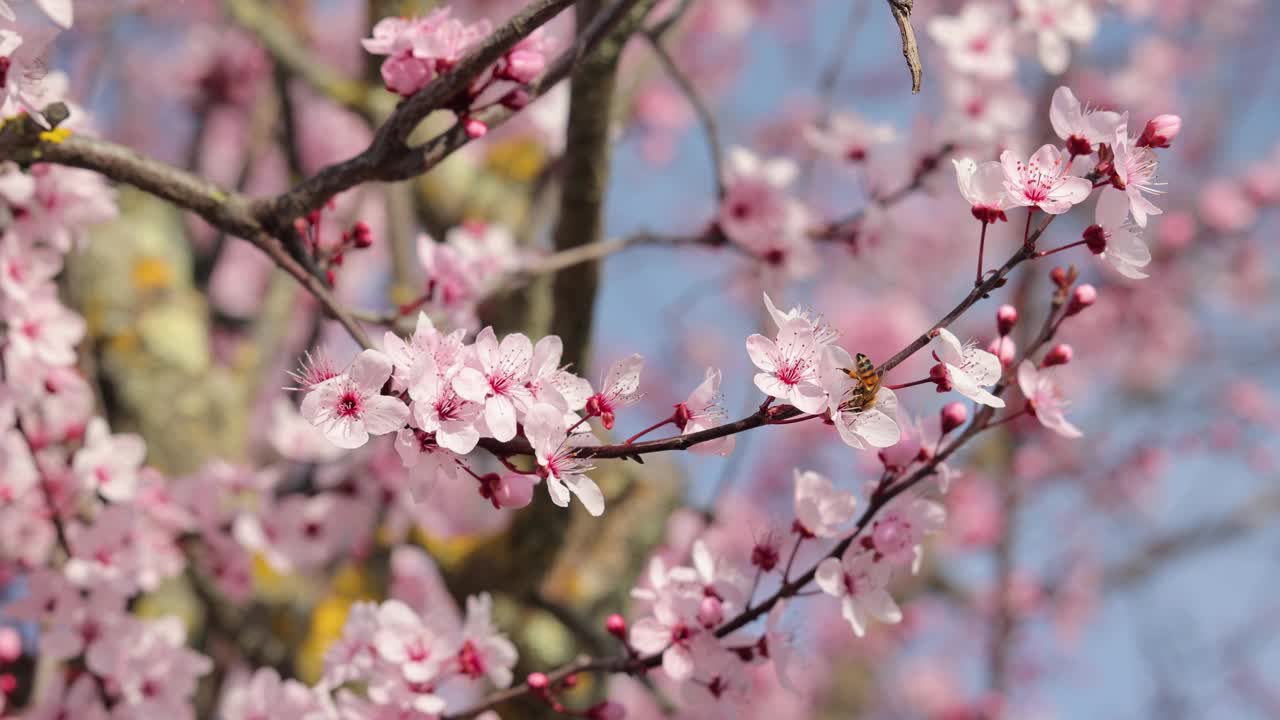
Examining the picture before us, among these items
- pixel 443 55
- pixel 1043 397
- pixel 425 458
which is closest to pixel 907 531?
pixel 1043 397

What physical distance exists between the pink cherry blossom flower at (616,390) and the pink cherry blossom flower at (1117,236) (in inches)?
24.5

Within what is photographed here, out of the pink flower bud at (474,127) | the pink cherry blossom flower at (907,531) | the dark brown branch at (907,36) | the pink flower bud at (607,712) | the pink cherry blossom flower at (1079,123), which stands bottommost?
the pink flower bud at (607,712)

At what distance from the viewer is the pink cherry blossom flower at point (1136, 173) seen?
130 centimetres

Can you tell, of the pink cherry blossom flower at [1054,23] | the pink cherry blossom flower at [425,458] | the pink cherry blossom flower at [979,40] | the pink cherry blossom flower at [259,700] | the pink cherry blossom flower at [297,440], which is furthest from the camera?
the pink cherry blossom flower at [297,440]

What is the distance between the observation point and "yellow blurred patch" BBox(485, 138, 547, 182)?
3.95 m

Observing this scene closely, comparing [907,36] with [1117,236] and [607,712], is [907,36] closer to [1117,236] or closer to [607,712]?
[1117,236]

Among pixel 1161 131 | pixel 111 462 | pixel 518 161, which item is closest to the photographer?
pixel 1161 131

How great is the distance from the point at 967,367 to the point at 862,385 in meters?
0.17

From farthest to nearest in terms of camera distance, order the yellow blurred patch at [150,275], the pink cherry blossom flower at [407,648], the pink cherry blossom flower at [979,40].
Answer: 1. the yellow blurred patch at [150,275]
2. the pink cherry blossom flower at [979,40]
3. the pink cherry blossom flower at [407,648]

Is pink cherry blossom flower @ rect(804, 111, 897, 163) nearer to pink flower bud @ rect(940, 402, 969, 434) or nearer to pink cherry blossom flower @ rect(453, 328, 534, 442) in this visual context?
pink flower bud @ rect(940, 402, 969, 434)

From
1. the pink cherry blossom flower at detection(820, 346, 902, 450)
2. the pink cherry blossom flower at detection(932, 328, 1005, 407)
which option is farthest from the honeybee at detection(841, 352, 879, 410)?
the pink cherry blossom flower at detection(932, 328, 1005, 407)

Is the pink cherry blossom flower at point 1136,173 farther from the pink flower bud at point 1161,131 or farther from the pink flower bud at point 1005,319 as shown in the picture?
the pink flower bud at point 1005,319

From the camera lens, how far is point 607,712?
1720 millimetres

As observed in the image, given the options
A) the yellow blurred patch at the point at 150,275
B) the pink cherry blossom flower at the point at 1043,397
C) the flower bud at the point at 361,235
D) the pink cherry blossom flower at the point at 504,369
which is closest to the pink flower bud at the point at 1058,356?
the pink cherry blossom flower at the point at 1043,397
